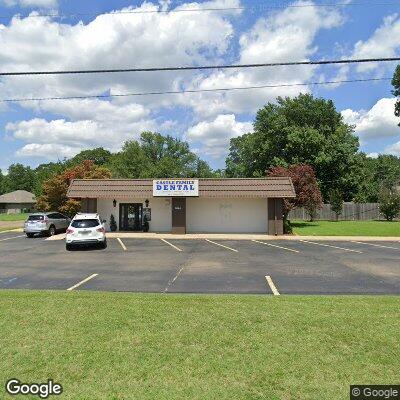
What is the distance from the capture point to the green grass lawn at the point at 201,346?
4695 mm

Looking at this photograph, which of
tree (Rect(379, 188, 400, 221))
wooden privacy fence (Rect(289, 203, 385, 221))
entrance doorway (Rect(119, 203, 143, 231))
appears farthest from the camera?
wooden privacy fence (Rect(289, 203, 385, 221))

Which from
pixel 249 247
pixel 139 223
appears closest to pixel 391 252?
pixel 249 247

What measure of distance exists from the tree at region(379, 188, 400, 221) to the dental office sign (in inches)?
1012

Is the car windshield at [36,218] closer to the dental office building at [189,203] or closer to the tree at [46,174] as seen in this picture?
the dental office building at [189,203]

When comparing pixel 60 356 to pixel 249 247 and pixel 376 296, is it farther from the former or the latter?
pixel 249 247

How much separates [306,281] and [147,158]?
74739 millimetres

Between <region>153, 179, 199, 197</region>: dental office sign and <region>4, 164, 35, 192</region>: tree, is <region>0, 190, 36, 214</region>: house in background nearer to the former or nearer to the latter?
<region>4, 164, 35, 192</region>: tree

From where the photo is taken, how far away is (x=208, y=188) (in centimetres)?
2998

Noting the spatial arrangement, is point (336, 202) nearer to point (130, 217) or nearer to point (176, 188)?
point (176, 188)

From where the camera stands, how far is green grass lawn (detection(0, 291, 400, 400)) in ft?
15.4

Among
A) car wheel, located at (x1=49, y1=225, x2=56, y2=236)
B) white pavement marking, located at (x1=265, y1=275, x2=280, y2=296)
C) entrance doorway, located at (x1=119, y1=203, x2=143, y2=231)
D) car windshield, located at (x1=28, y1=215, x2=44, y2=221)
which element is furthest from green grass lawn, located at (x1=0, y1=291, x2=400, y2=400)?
entrance doorway, located at (x1=119, y1=203, x2=143, y2=231)

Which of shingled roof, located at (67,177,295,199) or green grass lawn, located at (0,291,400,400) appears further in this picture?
shingled roof, located at (67,177,295,199)

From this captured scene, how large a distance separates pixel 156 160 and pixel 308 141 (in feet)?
150

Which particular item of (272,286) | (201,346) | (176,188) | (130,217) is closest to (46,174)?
(130,217)
